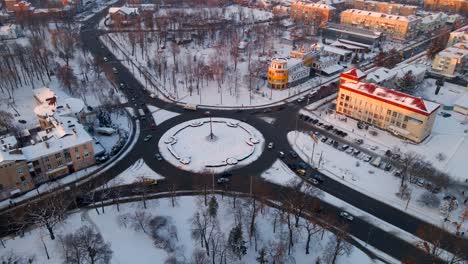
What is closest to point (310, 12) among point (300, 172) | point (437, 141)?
point (437, 141)

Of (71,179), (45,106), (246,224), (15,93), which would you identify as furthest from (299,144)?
(15,93)

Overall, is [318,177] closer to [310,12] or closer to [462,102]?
[462,102]

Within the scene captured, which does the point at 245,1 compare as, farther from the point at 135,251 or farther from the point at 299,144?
the point at 135,251

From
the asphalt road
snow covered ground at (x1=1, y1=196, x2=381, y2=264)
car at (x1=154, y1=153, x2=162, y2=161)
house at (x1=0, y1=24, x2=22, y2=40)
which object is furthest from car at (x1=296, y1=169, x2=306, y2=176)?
house at (x1=0, y1=24, x2=22, y2=40)

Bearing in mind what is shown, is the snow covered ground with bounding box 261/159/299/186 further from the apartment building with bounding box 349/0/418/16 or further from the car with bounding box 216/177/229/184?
the apartment building with bounding box 349/0/418/16

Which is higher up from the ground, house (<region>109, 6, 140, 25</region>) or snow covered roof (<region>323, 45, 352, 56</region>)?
house (<region>109, 6, 140, 25</region>)

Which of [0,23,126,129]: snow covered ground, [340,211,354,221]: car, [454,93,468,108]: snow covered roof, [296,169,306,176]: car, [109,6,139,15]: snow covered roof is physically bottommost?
[340,211,354,221]: car
